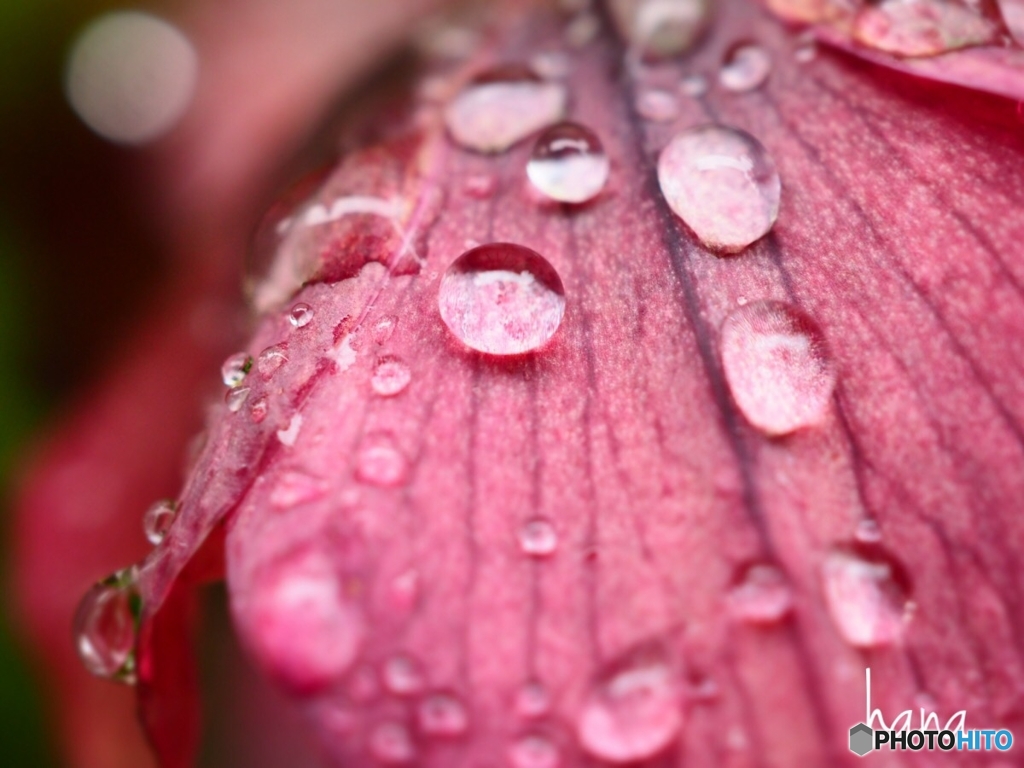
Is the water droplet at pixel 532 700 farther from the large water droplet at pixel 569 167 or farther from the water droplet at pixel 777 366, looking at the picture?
the large water droplet at pixel 569 167

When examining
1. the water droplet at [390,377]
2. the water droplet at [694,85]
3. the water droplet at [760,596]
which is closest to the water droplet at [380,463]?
the water droplet at [390,377]

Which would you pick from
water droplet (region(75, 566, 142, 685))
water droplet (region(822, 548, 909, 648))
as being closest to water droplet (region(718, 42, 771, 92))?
water droplet (region(822, 548, 909, 648))

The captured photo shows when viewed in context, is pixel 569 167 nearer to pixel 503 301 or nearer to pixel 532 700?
pixel 503 301

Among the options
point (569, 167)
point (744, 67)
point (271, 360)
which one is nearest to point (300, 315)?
point (271, 360)

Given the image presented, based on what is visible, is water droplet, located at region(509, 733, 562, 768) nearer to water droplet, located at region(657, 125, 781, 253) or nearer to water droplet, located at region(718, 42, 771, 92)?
water droplet, located at region(657, 125, 781, 253)

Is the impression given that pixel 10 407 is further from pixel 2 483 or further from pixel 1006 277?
pixel 1006 277

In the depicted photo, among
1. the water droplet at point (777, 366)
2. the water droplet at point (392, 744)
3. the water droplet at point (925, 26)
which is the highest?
the water droplet at point (925, 26)
